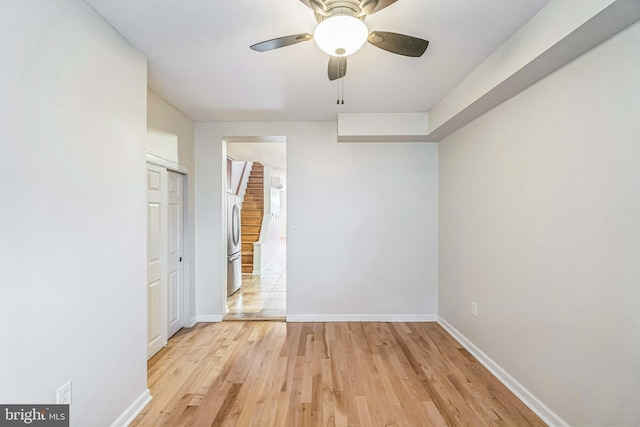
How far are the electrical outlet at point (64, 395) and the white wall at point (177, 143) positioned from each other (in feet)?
6.44

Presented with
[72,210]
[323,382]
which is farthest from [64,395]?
[323,382]

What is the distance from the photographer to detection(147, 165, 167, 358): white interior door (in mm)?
2787

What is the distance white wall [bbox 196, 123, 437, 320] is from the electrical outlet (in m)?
2.25

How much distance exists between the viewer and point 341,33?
1452 millimetres

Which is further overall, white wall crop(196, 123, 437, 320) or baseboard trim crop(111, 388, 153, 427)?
white wall crop(196, 123, 437, 320)

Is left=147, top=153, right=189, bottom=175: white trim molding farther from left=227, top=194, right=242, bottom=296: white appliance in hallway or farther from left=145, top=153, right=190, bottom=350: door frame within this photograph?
left=227, top=194, right=242, bottom=296: white appliance in hallway

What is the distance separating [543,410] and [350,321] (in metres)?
2.12

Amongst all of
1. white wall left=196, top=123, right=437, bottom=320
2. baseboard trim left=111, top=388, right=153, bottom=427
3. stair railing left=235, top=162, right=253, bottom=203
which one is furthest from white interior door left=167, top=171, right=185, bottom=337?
stair railing left=235, top=162, right=253, bottom=203

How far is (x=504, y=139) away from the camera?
7.95ft

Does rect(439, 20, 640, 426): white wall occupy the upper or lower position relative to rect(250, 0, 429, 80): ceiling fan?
lower

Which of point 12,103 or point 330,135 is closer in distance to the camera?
point 12,103

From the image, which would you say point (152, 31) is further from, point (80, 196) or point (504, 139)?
point (504, 139)

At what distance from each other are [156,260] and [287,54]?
2.33 meters

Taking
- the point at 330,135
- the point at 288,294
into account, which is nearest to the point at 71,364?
the point at 288,294
